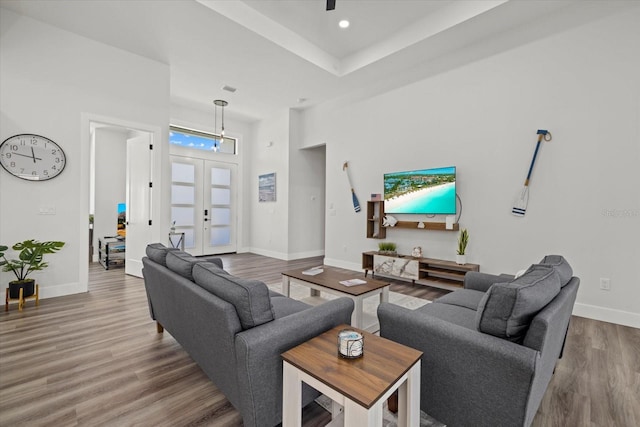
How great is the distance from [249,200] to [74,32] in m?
4.56

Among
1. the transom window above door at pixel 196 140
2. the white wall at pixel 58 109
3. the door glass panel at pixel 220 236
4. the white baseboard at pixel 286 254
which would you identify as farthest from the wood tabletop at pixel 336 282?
the door glass panel at pixel 220 236

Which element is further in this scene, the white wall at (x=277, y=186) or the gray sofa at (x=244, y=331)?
the white wall at (x=277, y=186)

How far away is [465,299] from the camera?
2277mm

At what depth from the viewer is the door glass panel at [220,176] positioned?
23.1ft

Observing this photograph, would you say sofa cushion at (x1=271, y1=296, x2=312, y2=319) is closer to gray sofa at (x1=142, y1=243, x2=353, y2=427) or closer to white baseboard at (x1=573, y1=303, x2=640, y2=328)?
gray sofa at (x1=142, y1=243, x2=353, y2=427)

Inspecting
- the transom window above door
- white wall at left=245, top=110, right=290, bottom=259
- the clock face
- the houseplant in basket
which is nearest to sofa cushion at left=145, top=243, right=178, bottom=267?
the houseplant in basket

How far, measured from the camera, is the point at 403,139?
15.6ft

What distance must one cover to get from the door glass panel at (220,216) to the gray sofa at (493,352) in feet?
20.6

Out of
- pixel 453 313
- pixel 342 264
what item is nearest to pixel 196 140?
pixel 342 264

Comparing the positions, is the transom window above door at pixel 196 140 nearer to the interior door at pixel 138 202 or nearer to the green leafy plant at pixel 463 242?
the interior door at pixel 138 202

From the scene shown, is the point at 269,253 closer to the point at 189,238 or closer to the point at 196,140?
the point at 189,238

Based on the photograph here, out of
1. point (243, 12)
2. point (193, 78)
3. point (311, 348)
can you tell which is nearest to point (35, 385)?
point (311, 348)

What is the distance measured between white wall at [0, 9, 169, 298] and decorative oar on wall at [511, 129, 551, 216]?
5.40 m

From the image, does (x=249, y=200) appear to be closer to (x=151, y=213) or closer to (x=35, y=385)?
(x=151, y=213)
